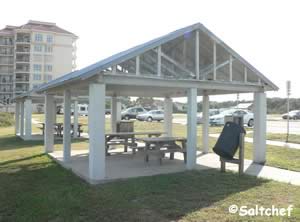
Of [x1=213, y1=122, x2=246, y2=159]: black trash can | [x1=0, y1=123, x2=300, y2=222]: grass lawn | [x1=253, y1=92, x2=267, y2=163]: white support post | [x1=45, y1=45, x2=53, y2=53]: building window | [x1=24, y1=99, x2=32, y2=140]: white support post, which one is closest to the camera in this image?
[x1=0, y1=123, x2=300, y2=222]: grass lawn

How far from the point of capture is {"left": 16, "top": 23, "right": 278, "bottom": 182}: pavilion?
7215mm

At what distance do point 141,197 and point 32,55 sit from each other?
2782 inches

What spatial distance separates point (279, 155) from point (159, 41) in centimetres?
641

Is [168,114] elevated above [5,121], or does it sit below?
above

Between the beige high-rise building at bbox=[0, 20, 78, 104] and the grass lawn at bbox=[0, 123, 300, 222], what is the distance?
218ft

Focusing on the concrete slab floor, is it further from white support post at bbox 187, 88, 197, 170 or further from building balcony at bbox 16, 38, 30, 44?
building balcony at bbox 16, 38, 30, 44

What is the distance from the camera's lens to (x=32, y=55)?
70312mm

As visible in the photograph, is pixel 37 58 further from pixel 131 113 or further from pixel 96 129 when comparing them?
pixel 96 129

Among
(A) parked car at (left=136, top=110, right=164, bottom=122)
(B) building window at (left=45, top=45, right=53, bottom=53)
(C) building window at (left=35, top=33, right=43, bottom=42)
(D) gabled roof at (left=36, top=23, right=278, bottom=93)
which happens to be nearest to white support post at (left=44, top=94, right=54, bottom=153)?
(D) gabled roof at (left=36, top=23, right=278, bottom=93)

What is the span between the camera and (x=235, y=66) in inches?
382

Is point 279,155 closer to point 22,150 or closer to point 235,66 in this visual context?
point 235,66

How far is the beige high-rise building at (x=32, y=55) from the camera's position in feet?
230

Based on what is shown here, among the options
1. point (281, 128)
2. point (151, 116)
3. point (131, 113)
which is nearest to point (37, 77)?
point (131, 113)

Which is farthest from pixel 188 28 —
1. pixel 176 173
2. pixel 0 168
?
pixel 0 168
